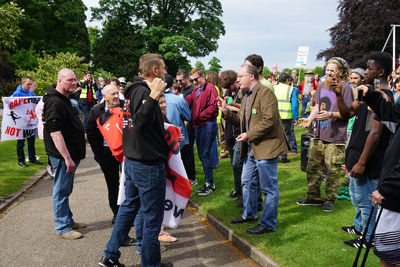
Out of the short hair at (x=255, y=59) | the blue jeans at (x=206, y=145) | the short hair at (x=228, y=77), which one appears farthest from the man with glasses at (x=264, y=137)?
the blue jeans at (x=206, y=145)

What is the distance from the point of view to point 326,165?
553 cm

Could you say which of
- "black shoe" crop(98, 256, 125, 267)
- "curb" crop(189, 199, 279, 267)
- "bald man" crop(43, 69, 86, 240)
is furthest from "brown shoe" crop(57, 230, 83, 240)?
"curb" crop(189, 199, 279, 267)

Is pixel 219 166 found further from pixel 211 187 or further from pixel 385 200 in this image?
pixel 385 200

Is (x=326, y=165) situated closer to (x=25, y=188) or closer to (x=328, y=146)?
(x=328, y=146)

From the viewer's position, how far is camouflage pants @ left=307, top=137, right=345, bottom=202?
5.34 metres

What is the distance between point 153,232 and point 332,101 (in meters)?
3.65

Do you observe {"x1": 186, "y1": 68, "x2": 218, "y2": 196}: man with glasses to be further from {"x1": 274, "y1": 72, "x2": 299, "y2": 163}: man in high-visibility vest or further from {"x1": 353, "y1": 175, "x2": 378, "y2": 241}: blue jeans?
{"x1": 353, "y1": 175, "x2": 378, "y2": 241}: blue jeans

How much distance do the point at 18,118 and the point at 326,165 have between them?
26.2 ft

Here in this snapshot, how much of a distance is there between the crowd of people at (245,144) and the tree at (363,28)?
29855 millimetres

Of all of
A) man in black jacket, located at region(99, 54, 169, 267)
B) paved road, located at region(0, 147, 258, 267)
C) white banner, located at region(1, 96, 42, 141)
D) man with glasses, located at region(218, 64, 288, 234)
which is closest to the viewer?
man in black jacket, located at region(99, 54, 169, 267)

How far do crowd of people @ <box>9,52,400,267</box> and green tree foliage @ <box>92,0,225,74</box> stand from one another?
3019 cm

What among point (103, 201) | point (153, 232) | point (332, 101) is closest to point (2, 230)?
point (103, 201)

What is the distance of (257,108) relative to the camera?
14.8 ft

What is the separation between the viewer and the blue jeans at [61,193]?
473 centimetres
